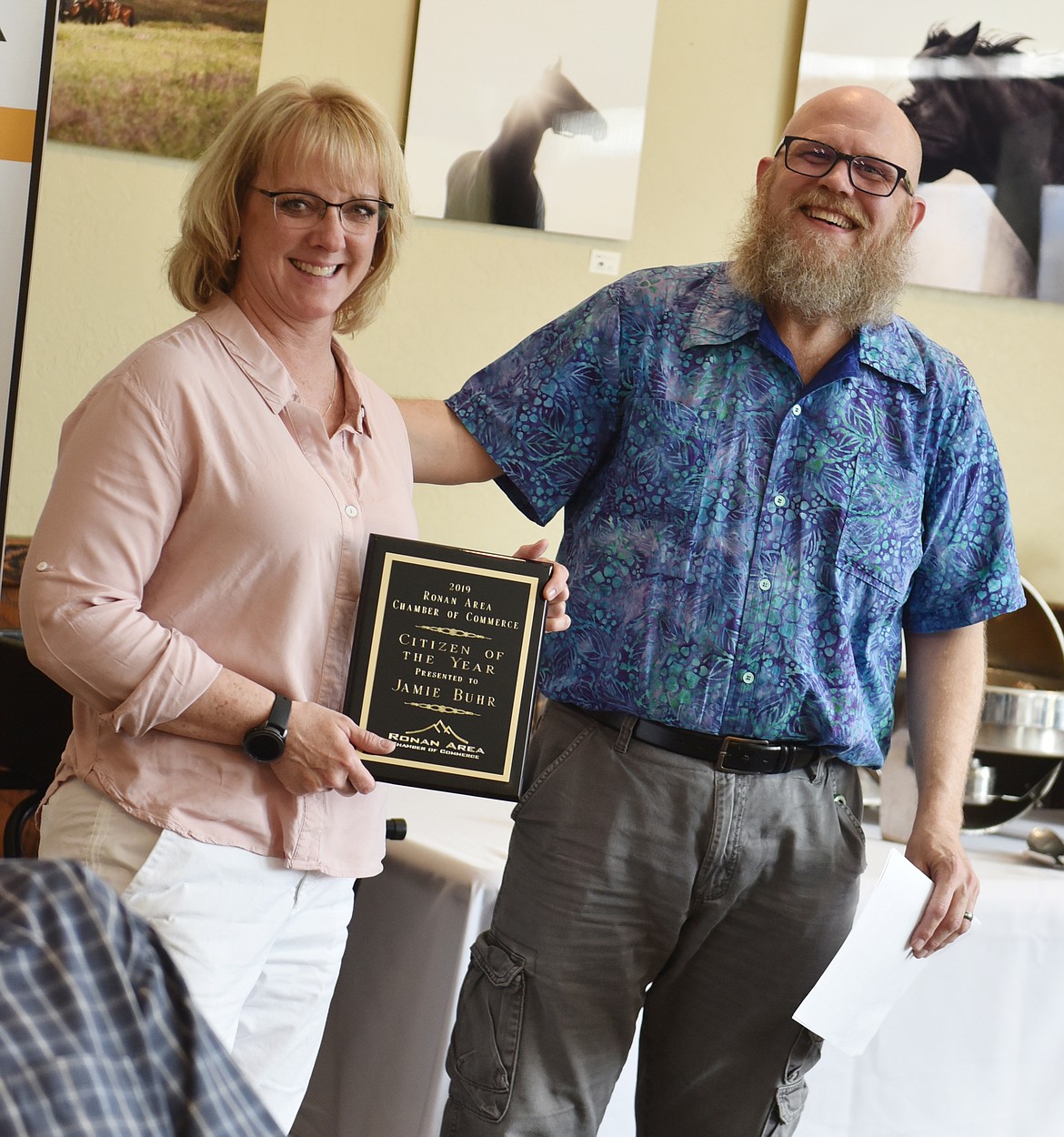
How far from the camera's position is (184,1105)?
0.81 m

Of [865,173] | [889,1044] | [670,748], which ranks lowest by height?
[889,1044]

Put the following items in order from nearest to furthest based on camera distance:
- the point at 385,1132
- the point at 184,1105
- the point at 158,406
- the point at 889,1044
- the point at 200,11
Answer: the point at 184,1105 → the point at 158,406 → the point at 385,1132 → the point at 889,1044 → the point at 200,11

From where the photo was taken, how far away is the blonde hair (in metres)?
1.39

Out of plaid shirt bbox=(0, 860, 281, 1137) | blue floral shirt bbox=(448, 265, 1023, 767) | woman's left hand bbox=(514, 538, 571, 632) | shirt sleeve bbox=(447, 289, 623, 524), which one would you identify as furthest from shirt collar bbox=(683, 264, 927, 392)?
plaid shirt bbox=(0, 860, 281, 1137)

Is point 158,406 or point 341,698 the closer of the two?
point 158,406

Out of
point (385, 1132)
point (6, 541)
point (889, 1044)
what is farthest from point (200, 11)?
point (889, 1044)

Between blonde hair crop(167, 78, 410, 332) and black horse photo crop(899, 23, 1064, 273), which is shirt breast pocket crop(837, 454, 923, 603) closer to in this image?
blonde hair crop(167, 78, 410, 332)

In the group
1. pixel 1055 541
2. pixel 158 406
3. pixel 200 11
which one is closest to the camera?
pixel 158 406

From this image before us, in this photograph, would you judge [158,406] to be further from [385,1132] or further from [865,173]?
[385,1132]

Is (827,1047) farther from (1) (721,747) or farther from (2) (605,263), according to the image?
(2) (605,263)

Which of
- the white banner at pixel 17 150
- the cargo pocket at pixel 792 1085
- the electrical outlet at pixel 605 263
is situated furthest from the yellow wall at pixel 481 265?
the cargo pocket at pixel 792 1085

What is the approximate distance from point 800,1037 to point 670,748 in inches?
16.0

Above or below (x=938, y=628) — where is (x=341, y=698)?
below

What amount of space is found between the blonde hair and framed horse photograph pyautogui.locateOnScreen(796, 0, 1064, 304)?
2.02m
